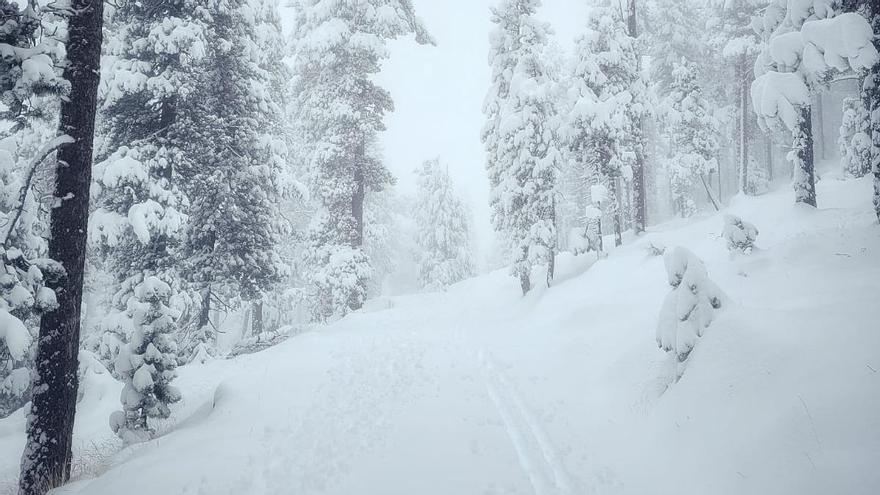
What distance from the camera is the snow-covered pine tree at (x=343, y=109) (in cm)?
1783

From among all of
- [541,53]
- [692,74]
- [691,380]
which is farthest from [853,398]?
[692,74]

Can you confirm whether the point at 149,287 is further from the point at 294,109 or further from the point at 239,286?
the point at 294,109

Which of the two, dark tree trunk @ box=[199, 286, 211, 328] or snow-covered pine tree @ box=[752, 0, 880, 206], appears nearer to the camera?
snow-covered pine tree @ box=[752, 0, 880, 206]

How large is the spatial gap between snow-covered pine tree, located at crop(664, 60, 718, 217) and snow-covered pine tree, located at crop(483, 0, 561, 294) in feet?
49.4

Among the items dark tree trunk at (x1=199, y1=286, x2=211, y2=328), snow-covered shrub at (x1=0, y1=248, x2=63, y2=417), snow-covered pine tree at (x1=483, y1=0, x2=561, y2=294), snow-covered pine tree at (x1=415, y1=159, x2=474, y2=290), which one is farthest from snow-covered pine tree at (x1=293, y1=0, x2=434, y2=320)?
snow-covered pine tree at (x1=415, y1=159, x2=474, y2=290)

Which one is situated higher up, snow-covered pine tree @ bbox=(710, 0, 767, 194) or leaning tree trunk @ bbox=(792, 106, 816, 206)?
snow-covered pine tree @ bbox=(710, 0, 767, 194)

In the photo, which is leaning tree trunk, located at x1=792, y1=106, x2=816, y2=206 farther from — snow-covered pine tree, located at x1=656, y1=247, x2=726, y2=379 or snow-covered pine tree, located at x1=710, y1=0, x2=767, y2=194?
snow-covered pine tree, located at x1=710, y1=0, x2=767, y2=194

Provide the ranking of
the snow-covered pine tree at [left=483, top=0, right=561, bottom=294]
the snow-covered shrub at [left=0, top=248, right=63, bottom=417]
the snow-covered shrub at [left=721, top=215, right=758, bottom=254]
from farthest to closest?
the snow-covered pine tree at [left=483, top=0, right=561, bottom=294] → the snow-covered shrub at [left=721, top=215, right=758, bottom=254] → the snow-covered shrub at [left=0, top=248, right=63, bottom=417]

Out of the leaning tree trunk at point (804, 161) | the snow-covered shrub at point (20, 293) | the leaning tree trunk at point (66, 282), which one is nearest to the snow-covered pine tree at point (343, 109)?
the leaning tree trunk at point (66, 282)

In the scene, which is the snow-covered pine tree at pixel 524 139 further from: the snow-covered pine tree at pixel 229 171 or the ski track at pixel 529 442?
the snow-covered pine tree at pixel 229 171

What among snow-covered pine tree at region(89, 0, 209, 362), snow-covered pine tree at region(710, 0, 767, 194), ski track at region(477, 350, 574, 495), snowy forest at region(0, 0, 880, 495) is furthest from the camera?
snow-covered pine tree at region(710, 0, 767, 194)

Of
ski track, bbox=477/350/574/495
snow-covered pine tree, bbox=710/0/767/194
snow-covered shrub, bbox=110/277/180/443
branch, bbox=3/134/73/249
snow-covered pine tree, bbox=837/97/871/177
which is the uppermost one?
snow-covered pine tree, bbox=710/0/767/194

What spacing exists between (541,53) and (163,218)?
16353 millimetres

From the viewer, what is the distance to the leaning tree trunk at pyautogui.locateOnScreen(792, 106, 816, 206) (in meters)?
12.7
